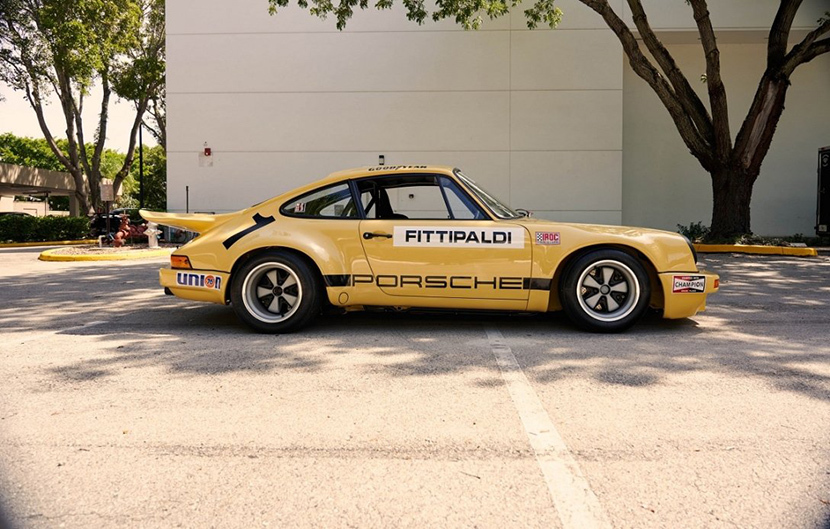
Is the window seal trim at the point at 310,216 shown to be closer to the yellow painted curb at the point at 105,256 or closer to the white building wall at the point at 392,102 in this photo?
the yellow painted curb at the point at 105,256

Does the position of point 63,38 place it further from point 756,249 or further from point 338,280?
point 756,249

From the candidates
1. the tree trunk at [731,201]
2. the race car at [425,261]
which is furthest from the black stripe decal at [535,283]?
the tree trunk at [731,201]

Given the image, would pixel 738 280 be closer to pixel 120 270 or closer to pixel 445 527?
pixel 445 527

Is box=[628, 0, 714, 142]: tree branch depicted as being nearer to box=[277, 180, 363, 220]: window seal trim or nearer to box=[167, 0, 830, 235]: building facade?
box=[167, 0, 830, 235]: building facade

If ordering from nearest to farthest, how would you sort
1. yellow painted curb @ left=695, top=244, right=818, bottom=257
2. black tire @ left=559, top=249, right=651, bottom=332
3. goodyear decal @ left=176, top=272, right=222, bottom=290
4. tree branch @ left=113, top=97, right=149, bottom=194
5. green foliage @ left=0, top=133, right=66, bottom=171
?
1. black tire @ left=559, top=249, right=651, bottom=332
2. goodyear decal @ left=176, top=272, right=222, bottom=290
3. yellow painted curb @ left=695, top=244, right=818, bottom=257
4. tree branch @ left=113, top=97, right=149, bottom=194
5. green foliage @ left=0, top=133, right=66, bottom=171

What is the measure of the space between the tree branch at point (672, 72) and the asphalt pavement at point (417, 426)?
30.3 ft

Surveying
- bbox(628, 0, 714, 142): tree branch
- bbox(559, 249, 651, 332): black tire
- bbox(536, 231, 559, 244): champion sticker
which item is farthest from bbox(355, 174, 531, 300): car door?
bbox(628, 0, 714, 142): tree branch

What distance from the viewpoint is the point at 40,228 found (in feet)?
64.6

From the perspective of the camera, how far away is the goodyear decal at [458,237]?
4938 mm

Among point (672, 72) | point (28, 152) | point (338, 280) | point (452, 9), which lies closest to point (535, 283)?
point (338, 280)

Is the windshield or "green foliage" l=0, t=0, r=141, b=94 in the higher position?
"green foliage" l=0, t=0, r=141, b=94

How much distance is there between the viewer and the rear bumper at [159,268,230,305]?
16.9ft

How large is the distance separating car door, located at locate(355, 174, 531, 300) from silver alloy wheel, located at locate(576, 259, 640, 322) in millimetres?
502

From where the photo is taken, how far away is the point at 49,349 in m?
4.56
